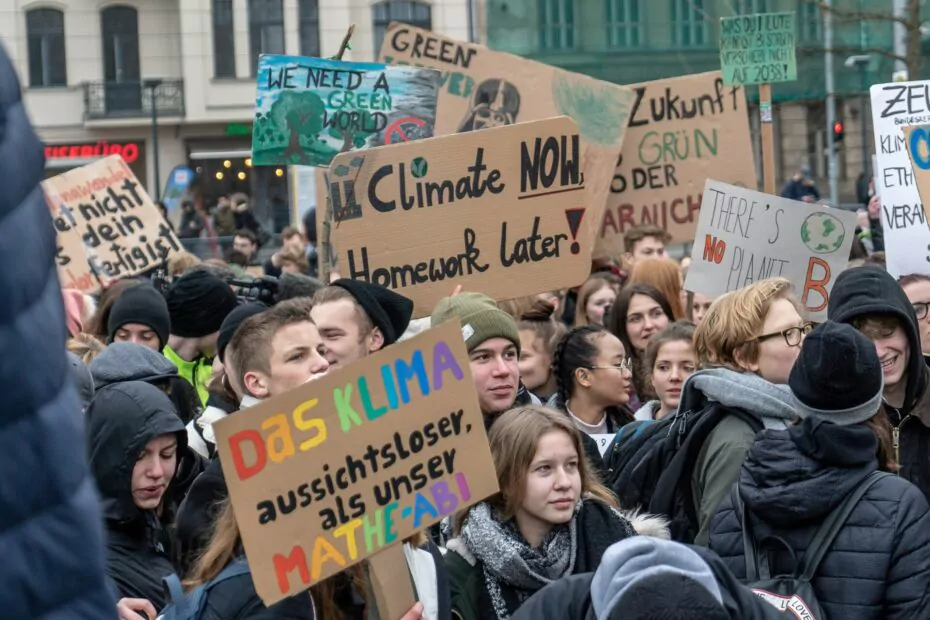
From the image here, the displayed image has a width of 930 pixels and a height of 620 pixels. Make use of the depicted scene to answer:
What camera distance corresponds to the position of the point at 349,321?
501 centimetres

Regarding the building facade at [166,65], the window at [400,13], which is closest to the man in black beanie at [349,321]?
the building facade at [166,65]

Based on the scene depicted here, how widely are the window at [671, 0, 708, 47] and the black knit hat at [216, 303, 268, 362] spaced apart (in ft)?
84.0

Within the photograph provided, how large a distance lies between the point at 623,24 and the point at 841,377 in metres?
28.1

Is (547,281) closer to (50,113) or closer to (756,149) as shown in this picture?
(756,149)

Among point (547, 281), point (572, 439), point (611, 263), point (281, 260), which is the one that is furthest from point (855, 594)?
point (281, 260)

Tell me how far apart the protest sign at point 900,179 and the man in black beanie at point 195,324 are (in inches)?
117

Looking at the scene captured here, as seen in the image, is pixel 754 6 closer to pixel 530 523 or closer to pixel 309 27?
pixel 309 27

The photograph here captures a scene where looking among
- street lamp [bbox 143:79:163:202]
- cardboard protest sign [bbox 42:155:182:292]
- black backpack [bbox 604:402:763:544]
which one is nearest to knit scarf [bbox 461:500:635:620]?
black backpack [bbox 604:402:763:544]

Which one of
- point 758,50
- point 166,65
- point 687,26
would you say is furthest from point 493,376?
point 166,65

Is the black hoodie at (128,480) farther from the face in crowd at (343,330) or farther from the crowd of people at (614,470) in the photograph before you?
the face in crowd at (343,330)

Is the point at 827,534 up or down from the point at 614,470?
up

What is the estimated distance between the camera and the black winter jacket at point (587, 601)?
2.60 m

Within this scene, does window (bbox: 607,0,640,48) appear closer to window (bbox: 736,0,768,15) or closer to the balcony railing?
window (bbox: 736,0,768,15)

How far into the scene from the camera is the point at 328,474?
3316mm
